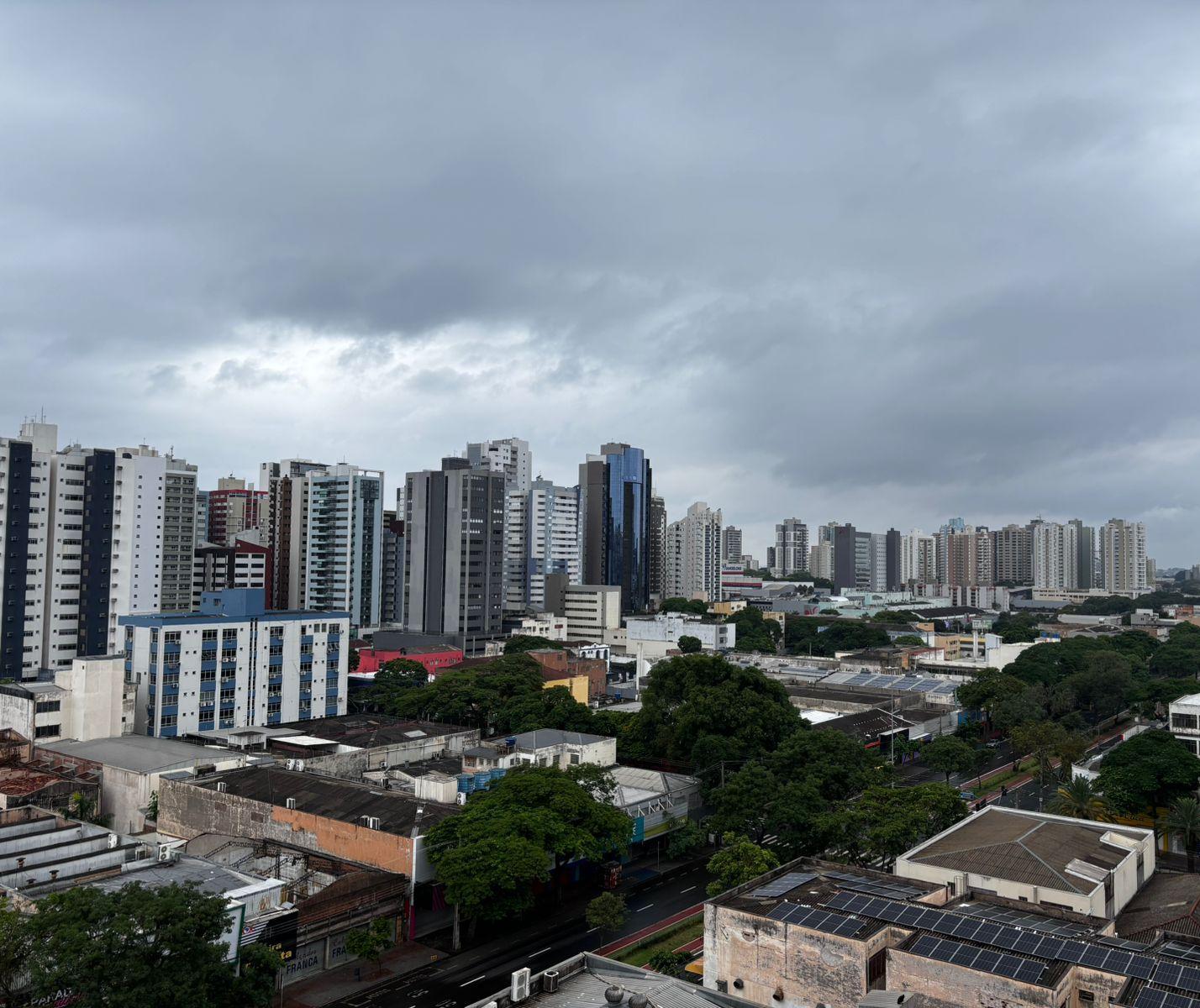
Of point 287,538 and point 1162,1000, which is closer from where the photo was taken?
point 1162,1000

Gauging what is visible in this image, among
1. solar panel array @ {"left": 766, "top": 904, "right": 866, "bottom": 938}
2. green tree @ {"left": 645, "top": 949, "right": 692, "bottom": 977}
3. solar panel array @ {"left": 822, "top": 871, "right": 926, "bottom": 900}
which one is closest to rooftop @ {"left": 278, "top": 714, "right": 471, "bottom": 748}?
green tree @ {"left": 645, "top": 949, "right": 692, "bottom": 977}

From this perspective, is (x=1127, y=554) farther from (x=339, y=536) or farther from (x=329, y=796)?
(x=329, y=796)

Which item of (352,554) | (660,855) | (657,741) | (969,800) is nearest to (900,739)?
(969,800)

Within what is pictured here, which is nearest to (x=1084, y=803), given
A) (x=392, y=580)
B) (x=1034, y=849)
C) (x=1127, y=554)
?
(x=1034, y=849)

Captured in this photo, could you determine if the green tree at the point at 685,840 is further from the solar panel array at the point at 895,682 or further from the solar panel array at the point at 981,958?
the solar panel array at the point at 895,682

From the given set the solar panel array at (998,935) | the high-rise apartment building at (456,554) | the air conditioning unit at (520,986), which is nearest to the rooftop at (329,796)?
the air conditioning unit at (520,986)

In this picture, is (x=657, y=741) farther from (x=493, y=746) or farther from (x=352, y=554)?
(x=352, y=554)

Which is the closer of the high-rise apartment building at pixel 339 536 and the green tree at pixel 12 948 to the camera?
the green tree at pixel 12 948
